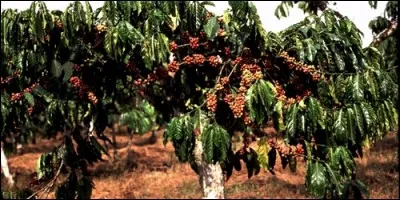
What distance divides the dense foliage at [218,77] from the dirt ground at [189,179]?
860cm

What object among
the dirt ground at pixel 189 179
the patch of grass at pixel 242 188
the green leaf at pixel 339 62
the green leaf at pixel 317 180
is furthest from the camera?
the patch of grass at pixel 242 188

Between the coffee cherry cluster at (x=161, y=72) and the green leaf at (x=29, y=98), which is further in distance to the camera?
the coffee cherry cluster at (x=161, y=72)

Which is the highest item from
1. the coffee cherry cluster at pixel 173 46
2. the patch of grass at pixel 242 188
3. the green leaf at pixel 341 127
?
the coffee cherry cluster at pixel 173 46

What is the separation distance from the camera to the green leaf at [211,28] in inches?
156

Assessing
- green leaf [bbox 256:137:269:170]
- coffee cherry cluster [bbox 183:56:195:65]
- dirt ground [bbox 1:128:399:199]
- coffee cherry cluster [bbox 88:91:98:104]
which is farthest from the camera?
dirt ground [bbox 1:128:399:199]

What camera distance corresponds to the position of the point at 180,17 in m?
4.35

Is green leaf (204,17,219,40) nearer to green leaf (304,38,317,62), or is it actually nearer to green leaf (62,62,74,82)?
green leaf (304,38,317,62)

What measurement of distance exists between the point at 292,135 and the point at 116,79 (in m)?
1.92

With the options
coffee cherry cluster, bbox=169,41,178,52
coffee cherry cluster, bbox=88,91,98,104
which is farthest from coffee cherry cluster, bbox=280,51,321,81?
coffee cherry cluster, bbox=88,91,98,104

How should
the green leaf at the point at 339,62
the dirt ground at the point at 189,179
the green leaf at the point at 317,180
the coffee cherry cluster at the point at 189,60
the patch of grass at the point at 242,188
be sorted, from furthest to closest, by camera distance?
the patch of grass at the point at 242,188 → the dirt ground at the point at 189,179 → the coffee cherry cluster at the point at 189,60 → the green leaf at the point at 339,62 → the green leaf at the point at 317,180

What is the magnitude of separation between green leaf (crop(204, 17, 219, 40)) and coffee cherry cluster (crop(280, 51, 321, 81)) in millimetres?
583

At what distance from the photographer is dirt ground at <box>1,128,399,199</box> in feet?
43.2

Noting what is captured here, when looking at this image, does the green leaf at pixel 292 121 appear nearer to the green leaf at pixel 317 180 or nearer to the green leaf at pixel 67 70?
the green leaf at pixel 317 180

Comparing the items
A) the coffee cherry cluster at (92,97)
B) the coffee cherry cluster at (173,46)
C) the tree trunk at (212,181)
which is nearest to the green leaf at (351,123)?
the coffee cherry cluster at (173,46)
